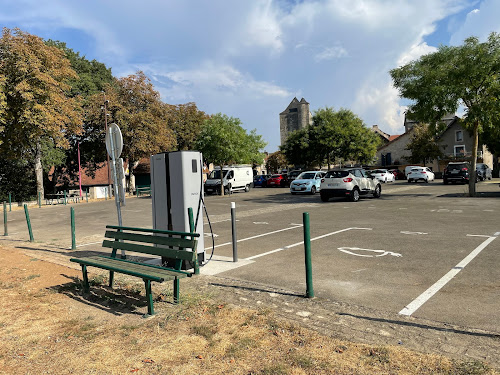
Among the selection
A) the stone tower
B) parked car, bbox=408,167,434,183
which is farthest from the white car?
the stone tower

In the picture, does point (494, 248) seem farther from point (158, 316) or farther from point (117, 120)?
point (117, 120)

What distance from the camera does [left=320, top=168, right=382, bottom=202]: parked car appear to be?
1947 cm

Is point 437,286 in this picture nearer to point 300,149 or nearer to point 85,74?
point 300,149

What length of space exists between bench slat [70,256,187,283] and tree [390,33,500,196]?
18755 millimetres

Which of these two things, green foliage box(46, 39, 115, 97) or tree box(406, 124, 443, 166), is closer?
green foliage box(46, 39, 115, 97)

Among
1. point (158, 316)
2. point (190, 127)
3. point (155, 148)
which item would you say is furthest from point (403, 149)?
point (158, 316)

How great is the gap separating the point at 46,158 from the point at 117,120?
7.63 metres

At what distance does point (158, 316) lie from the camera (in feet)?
14.9

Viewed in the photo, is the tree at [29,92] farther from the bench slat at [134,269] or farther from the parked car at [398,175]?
the parked car at [398,175]

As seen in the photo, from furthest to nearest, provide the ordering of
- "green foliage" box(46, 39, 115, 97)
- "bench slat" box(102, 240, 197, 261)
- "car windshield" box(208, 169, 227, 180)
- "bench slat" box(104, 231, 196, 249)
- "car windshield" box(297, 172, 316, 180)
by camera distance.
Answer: "green foliage" box(46, 39, 115, 97) → "car windshield" box(208, 169, 227, 180) → "car windshield" box(297, 172, 316, 180) → "bench slat" box(104, 231, 196, 249) → "bench slat" box(102, 240, 197, 261)

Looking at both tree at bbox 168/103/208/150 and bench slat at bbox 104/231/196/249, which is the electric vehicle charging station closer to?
bench slat at bbox 104/231/196/249

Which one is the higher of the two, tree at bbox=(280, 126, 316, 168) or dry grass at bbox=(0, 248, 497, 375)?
tree at bbox=(280, 126, 316, 168)

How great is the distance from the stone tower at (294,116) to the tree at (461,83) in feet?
306

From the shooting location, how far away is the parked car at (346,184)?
19.5m
